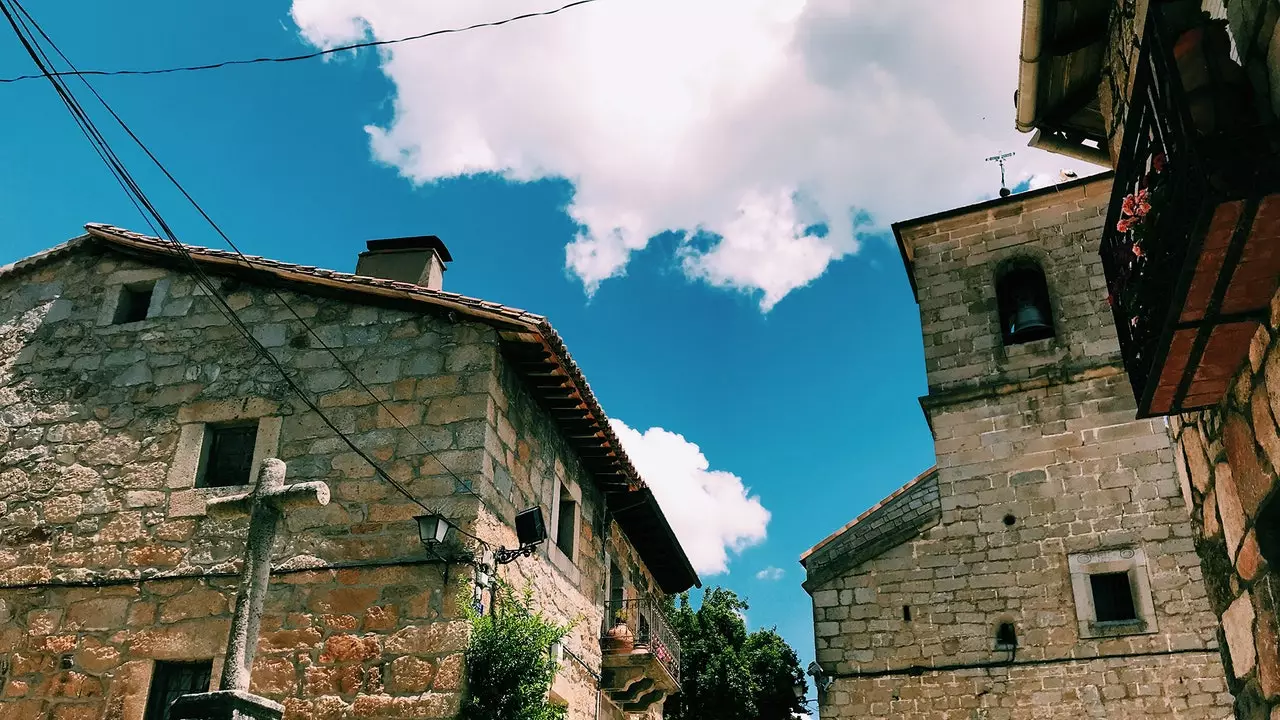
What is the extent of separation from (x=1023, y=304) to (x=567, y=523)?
760 cm

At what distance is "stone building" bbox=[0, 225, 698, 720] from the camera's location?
8242 millimetres

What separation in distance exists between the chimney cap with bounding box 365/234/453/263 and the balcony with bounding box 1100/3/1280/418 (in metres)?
8.08

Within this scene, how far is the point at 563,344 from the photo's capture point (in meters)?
9.53

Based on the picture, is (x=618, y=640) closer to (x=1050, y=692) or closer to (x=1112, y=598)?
(x=1050, y=692)

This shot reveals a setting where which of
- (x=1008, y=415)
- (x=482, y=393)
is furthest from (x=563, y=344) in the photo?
(x=1008, y=415)

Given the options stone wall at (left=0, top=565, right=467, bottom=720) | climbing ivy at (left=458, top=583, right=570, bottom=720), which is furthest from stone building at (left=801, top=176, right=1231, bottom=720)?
stone wall at (left=0, top=565, right=467, bottom=720)

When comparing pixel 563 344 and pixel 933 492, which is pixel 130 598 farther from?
pixel 933 492

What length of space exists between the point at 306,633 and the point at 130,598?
5.65 ft

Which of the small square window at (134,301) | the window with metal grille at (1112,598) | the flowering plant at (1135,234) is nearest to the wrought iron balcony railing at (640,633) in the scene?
the window with metal grille at (1112,598)

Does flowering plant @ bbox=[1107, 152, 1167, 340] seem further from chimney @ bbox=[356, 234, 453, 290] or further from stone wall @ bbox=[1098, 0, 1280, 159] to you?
chimney @ bbox=[356, 234, 453, 290]

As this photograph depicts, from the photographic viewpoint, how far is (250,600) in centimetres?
609

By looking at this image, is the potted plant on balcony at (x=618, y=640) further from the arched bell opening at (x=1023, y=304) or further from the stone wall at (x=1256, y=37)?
the stone wall at (x=1256, y=37)

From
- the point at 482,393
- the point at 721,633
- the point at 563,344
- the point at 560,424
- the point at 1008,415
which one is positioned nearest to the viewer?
the point at 482,393

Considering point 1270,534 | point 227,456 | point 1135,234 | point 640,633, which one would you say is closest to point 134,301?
point 227,456
